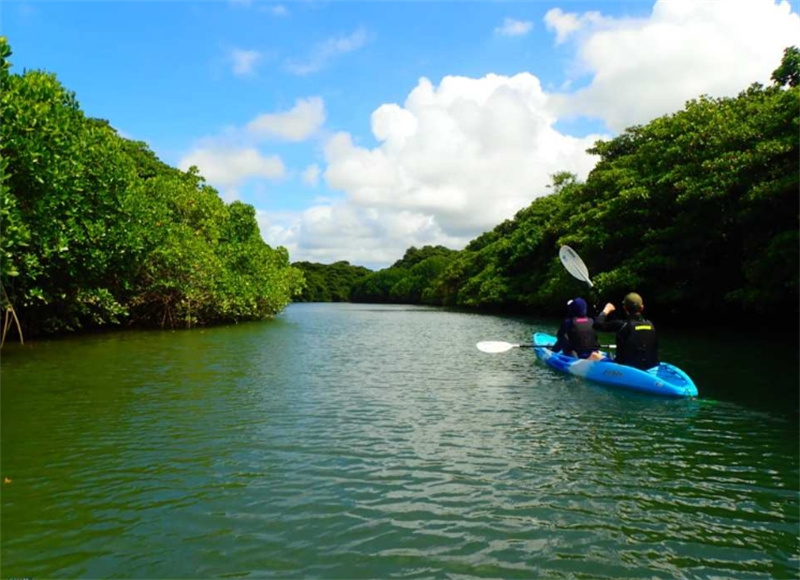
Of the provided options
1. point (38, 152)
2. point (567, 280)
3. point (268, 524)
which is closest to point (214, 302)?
point (38, 152)

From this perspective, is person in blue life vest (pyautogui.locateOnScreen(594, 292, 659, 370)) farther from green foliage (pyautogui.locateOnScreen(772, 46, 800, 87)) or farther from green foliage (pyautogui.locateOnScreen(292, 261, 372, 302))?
green foliage (pyautogui.locateOnScreen(292, 261, 372, 302))

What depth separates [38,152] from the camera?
48.4ft

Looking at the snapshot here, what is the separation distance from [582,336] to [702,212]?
17.2 metres

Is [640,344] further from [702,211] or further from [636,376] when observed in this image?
[702,211]

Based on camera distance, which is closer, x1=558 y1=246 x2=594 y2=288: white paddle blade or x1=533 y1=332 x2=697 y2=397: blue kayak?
x1=533 y1=332 x2=697 y2=397: blue kayak

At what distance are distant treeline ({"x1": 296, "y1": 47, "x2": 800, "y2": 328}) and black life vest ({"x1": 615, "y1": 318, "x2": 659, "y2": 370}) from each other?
33.2 feet

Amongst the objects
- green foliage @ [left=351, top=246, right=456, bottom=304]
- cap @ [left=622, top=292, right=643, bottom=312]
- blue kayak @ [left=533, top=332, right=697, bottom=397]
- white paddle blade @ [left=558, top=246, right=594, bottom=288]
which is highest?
green foliage @ [left=351, top=246, right=456, bottom=304]

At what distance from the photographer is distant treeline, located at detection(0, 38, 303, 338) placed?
14867 millimetres

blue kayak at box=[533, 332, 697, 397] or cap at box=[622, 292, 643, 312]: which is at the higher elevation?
cap at box=[622, 292, 643, 312]

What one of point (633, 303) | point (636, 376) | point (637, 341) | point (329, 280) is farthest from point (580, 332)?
point (329, 280)

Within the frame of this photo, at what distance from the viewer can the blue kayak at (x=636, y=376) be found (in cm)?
1192

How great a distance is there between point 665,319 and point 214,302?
28.2 metres

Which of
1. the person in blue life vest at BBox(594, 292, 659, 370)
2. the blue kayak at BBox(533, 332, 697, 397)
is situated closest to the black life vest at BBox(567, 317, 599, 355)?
the blue kayak at BBox(533, 332, 697, 397)

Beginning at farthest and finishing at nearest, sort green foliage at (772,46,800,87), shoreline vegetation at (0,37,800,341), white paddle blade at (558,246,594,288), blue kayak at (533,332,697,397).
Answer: green foliage at (772,46,800,87), white paddle blade at (558,246,594,288), shoreline vegetation at (0,37,800,341), blue kayak at (533,332,697,397)
